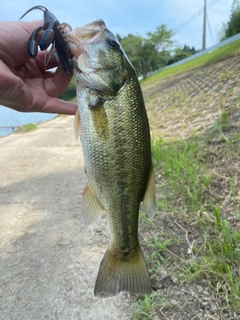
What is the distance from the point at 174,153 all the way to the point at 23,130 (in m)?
7.72

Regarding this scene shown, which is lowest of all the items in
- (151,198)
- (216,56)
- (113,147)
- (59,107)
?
(216,56)

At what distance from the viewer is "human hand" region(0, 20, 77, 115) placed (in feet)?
5.59

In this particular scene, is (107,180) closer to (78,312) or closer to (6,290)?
(78,312)

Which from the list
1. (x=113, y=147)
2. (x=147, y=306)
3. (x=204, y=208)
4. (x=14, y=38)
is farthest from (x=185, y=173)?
(x=14, y=38)

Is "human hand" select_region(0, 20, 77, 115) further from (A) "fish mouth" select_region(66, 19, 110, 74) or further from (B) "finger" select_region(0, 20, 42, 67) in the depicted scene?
(A) "fish mouth" select_region(66, 19, 110, 74)

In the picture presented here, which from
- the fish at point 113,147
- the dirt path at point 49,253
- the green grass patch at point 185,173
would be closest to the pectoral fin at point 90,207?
the fish at point 113,147

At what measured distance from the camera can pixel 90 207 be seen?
5.31 ft

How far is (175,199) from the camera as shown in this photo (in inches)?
117

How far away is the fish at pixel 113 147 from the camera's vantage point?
143 centimetres

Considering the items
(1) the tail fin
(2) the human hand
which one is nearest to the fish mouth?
(2) the human hand

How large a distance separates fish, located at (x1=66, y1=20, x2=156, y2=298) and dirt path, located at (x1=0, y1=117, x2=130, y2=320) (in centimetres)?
50

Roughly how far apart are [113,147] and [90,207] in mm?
372

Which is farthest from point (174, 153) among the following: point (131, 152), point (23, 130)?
point (23, 130)

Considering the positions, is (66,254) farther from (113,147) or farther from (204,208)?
(113,147)
